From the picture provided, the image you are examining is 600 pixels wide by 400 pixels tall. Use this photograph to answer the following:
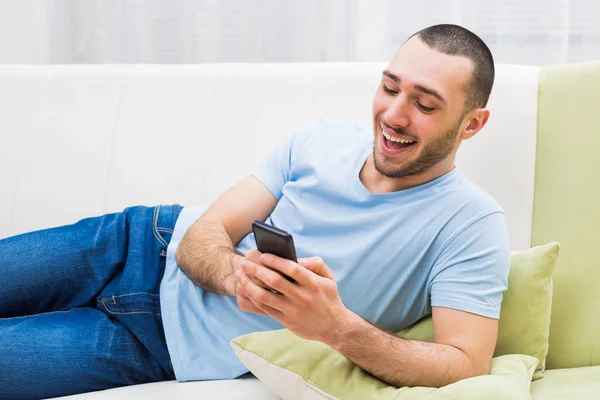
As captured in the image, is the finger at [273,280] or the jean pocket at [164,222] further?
the jean pocket at [164,222]

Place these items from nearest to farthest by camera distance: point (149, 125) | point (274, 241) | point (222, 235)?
point (274, 241)
point (222, 235)
point (149, 125)

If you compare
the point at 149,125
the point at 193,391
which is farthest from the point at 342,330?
the point at 149,125

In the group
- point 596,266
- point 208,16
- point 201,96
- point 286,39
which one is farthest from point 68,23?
point 596,266

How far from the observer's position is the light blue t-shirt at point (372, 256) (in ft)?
4.54

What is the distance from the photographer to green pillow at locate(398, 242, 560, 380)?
1.45m

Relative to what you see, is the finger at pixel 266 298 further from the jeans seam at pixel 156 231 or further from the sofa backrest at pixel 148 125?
the sofa backrest at pixel 148 125

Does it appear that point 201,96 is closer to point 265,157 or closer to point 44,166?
point 265,157

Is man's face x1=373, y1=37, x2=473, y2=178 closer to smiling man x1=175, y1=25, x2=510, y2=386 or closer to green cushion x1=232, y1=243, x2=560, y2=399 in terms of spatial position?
smiling man x1=175, y1=25, x2=510, y2=386

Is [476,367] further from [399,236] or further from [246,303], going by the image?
[246,303]

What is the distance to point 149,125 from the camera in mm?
1941

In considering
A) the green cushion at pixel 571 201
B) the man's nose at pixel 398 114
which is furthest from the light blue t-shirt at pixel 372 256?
the green cushion at pixel 571 201

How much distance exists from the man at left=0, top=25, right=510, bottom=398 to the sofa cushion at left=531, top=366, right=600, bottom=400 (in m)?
0.15

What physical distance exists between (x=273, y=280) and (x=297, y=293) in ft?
0.14

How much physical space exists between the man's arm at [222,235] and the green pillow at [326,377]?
0.66 ft
